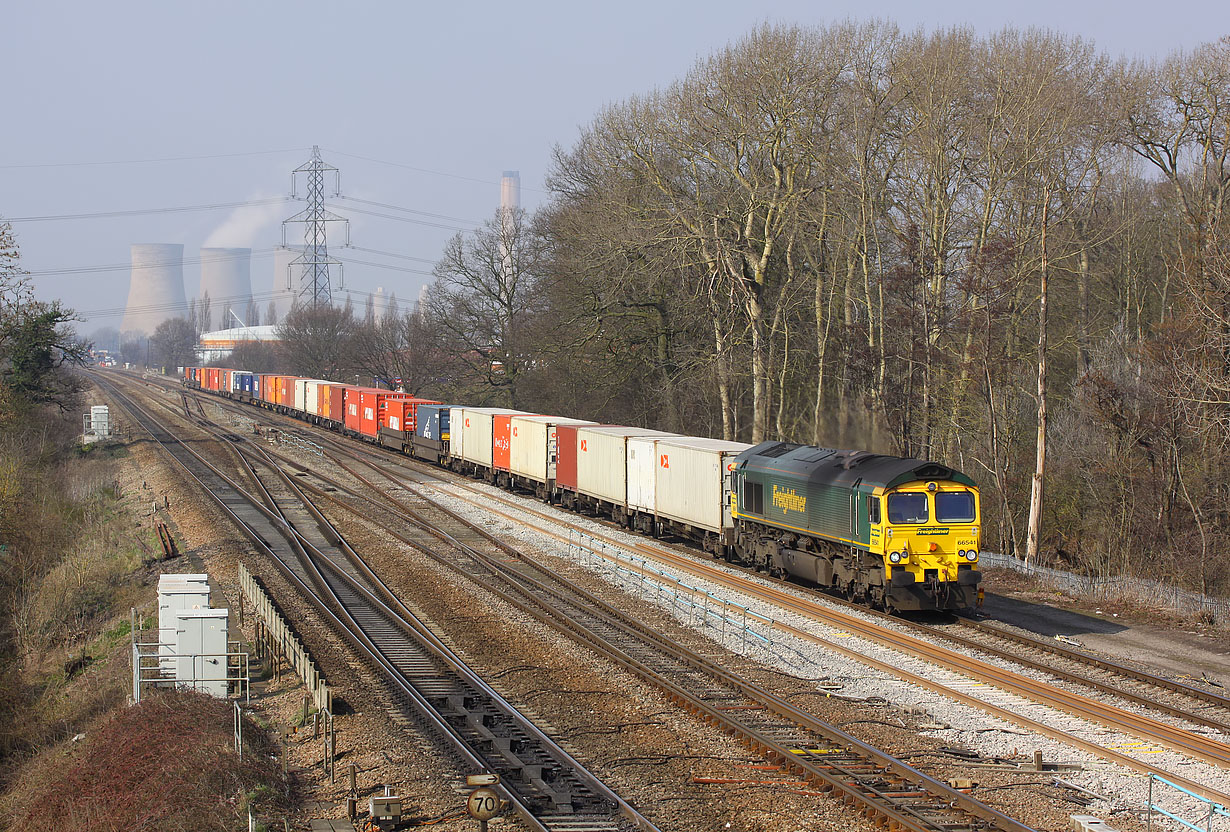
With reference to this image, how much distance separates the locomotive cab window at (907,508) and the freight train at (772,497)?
22 mm

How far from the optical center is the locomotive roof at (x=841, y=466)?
2020cm

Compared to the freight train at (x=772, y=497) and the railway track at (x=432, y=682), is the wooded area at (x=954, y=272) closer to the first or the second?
the freight train at (x=772, y=497)

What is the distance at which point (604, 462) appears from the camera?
32.8 meters

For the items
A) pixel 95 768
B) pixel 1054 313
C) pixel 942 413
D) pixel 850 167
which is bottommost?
pixel 95 768

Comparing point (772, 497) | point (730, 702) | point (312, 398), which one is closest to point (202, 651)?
point (730, 702)

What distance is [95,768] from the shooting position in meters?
14.1

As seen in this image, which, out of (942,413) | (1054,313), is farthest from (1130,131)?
(942,413)

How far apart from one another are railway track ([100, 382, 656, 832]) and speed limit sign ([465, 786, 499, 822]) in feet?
2.36

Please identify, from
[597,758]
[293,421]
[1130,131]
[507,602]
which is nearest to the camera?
[597,758]

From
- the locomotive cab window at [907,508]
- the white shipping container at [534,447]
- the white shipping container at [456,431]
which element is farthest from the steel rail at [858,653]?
the white shipping container at [456,431]

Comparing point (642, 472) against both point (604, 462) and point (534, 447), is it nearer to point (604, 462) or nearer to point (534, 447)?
point (604, 462)

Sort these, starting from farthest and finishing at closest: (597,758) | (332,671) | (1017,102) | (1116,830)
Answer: (1017,102), (332,671), (597,758), (1116,830)

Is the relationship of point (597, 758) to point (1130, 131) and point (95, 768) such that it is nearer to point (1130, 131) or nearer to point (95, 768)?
point (95, 768)

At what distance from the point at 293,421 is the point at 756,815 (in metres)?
69.3
